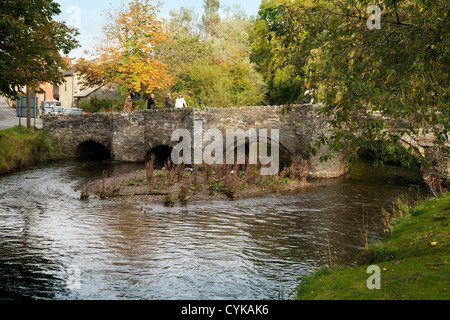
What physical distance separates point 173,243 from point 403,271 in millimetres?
6614

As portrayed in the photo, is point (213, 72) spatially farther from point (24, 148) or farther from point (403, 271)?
point (403, 271)

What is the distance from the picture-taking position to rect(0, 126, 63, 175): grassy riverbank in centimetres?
2523

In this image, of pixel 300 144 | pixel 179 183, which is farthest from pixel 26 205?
pixel 300 144

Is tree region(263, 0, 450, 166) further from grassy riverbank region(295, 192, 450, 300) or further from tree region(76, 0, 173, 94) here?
tree region(76, 0, 173, 94)

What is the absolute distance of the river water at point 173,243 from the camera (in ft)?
30.7

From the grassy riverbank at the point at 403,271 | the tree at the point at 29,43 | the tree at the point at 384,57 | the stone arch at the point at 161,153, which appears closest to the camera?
the grassy riverbank at the point at 403,271

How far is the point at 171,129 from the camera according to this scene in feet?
91.2

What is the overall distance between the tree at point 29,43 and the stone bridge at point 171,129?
8.73m

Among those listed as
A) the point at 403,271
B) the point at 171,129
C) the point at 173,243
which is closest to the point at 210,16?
the point at 171,129

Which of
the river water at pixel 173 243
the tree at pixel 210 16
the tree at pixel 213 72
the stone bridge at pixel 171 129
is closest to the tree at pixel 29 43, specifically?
the river water at pixel 173 243

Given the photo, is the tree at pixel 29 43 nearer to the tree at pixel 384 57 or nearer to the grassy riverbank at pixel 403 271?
the tree at pixel 384 57

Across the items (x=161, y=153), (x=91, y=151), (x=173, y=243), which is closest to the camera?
(x=173, y=243)
